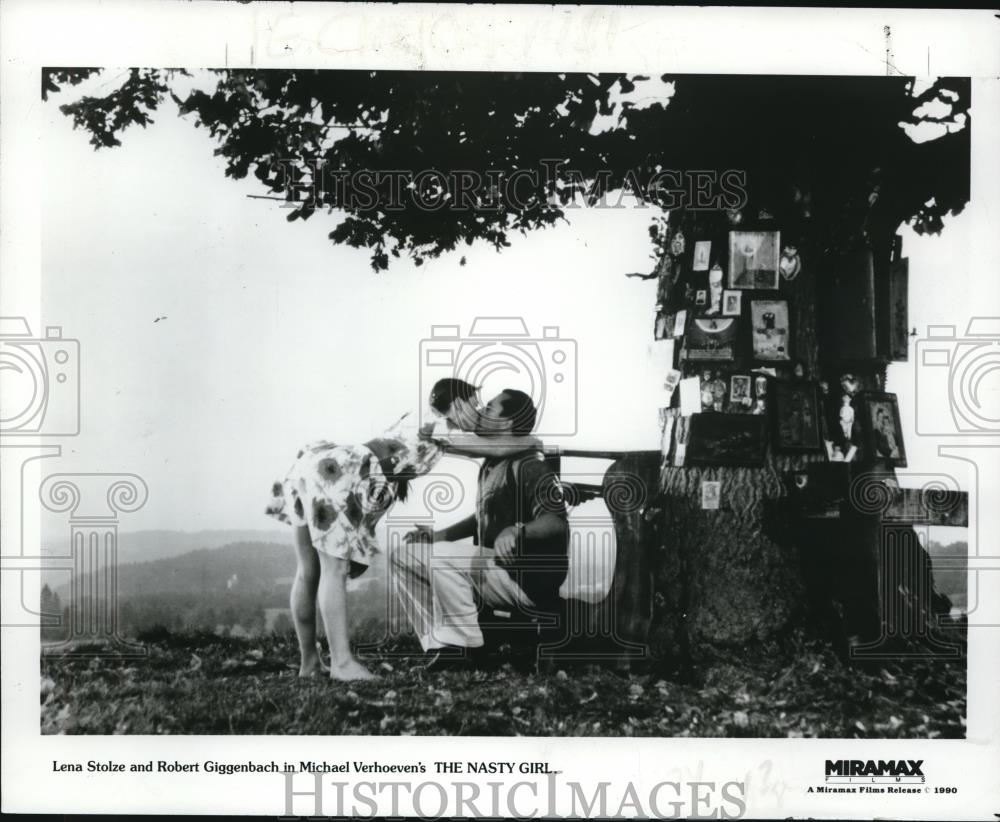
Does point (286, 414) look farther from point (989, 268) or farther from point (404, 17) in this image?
point (989, 268)

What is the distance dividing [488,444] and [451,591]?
30.8 inches

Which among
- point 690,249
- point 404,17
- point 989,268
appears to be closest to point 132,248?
point 404,17

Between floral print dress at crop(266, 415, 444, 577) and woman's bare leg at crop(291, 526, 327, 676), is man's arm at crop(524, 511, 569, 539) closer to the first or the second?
floral print dress at crop(266, 415, 444, 577)

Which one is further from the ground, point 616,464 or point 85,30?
point 85,30

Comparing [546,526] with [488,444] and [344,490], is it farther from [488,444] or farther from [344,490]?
[344,490]

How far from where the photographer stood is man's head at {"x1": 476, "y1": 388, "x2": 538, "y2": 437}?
453 cm

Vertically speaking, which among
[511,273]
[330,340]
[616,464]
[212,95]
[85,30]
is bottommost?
[616,464]

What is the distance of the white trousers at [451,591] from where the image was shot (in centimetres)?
450

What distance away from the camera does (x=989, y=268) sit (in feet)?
14.9

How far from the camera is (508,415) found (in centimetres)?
454

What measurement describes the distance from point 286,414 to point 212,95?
1.71 metres

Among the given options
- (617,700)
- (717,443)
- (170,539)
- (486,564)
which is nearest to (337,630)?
(486,564)

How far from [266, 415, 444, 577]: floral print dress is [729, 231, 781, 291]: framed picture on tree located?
1816mm

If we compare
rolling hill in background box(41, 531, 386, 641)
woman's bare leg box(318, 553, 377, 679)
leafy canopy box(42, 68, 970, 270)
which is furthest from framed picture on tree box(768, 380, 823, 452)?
woman's bare leg box(318, 553, 377, 679)
